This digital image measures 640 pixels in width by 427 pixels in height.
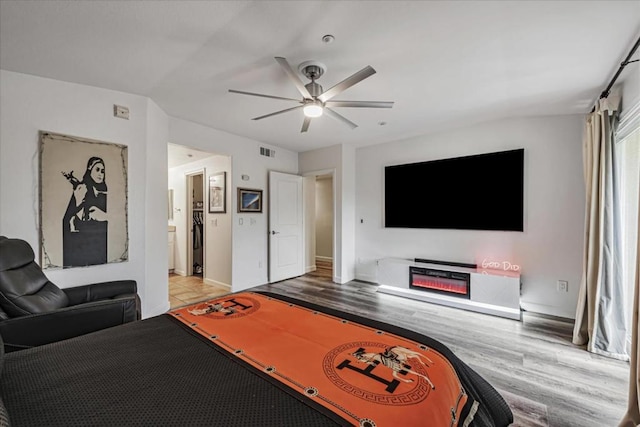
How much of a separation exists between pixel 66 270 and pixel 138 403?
7.88ft

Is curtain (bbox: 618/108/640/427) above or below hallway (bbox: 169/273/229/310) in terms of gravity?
above

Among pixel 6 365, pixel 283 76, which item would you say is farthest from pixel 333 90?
pixel 6 365

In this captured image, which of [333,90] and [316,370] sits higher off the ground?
[333,90]

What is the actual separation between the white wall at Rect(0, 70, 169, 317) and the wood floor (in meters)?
2.29

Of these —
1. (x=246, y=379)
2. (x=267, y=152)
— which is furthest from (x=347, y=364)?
(x=267, y=152)

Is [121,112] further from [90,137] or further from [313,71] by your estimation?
[313,71]

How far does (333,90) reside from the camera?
2111 millimetres

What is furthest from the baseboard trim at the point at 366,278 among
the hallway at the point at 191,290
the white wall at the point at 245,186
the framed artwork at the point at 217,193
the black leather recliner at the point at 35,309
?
the black leather recliner at the point at 35,309

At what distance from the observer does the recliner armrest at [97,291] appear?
88.7 inches

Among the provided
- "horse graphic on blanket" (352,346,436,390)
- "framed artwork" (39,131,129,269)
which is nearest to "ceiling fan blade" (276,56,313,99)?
"horse graphic on blanket" (352,346,436,390)

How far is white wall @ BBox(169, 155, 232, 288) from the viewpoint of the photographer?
4324mm

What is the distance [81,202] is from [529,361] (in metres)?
4.41

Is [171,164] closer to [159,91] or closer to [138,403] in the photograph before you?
[159,91]

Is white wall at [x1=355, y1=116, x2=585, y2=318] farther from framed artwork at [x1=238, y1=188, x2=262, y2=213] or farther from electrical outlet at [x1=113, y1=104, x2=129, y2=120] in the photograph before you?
electrical outlet at [x1=113, y1=104, x2=129, y2=120]
